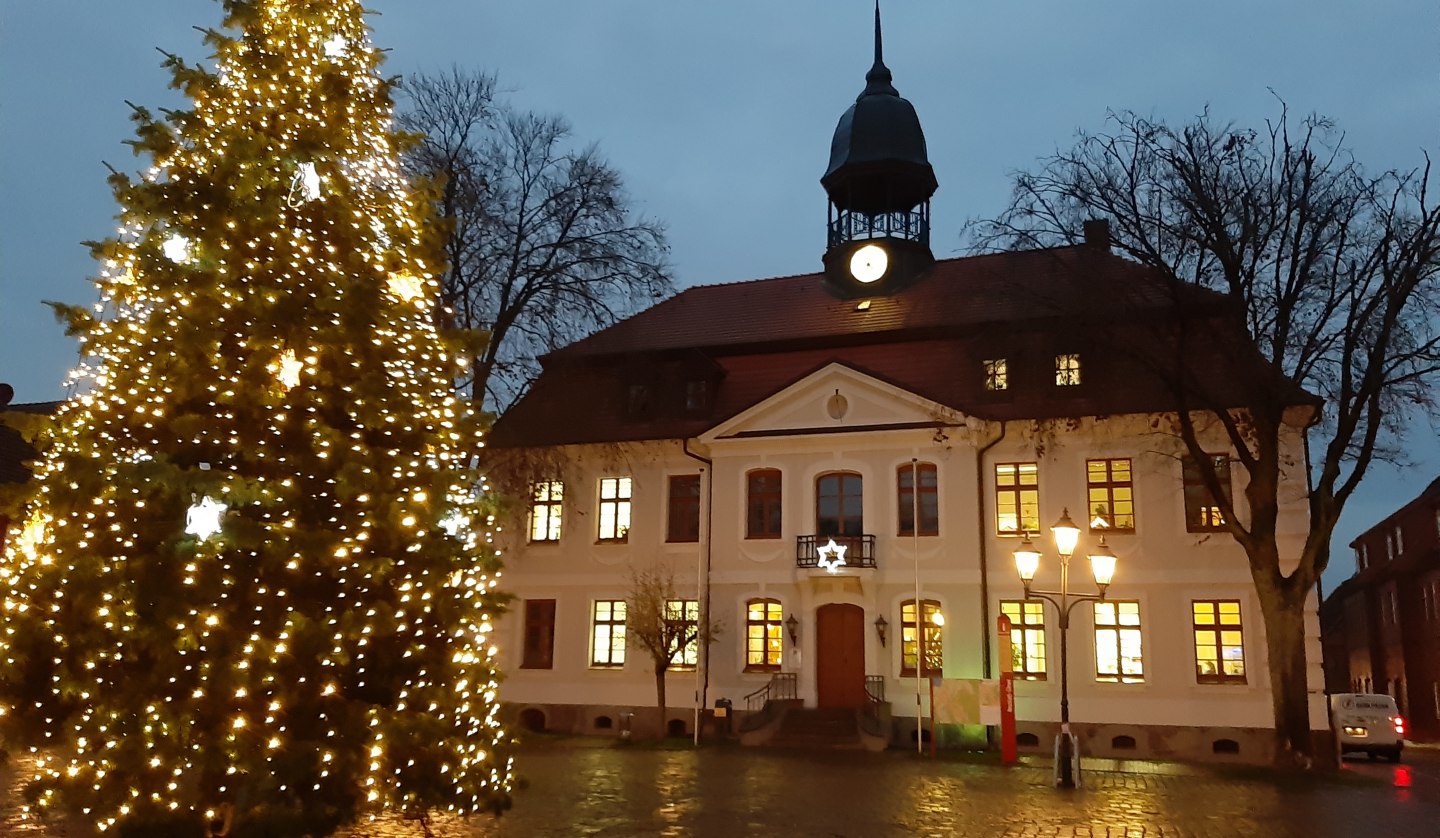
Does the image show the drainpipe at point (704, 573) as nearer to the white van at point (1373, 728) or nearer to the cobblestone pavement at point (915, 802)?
the cobblestone pavement at point (915, 802)

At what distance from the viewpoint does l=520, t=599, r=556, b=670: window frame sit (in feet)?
87.7

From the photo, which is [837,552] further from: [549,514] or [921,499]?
[549,514]

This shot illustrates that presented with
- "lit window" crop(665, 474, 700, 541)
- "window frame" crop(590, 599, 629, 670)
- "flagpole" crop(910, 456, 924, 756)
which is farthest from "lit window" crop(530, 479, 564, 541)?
"flagpole" crop(910, 456, 924, 756)

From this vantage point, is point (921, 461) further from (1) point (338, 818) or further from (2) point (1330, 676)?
(2) point (1330, 676)

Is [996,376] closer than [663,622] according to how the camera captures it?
No

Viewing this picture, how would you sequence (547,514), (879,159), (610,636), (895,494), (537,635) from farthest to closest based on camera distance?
(879,159) → (547,514) → (537,635) → (610,636) → (895,494)

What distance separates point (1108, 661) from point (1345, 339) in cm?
798

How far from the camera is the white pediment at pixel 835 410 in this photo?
24.3 metres

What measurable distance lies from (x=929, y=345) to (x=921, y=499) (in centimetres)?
387

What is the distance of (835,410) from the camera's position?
82.2ft

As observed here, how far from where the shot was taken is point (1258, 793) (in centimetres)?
1590

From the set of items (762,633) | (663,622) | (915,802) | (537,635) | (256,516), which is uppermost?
(256,516)

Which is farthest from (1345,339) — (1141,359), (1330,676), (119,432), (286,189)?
(1330,676)

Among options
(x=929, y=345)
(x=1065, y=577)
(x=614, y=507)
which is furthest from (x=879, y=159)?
(x=1065, y=577)
